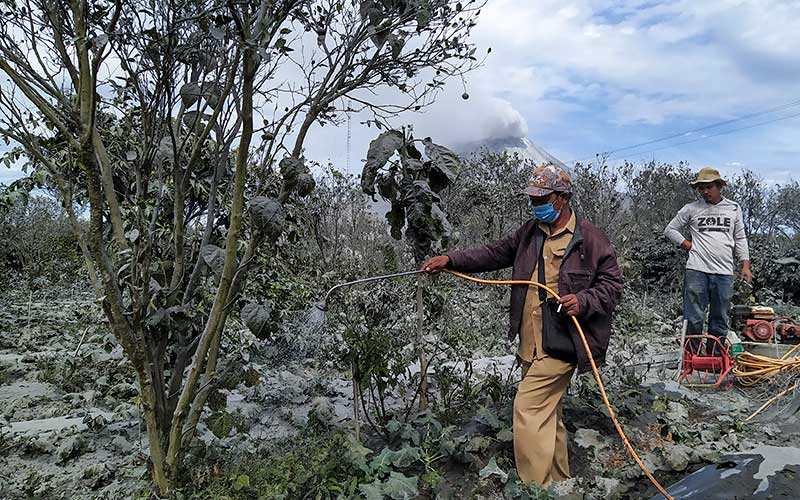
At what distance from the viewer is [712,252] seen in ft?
16.3

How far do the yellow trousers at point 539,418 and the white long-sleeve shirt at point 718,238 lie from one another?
8.71 ft

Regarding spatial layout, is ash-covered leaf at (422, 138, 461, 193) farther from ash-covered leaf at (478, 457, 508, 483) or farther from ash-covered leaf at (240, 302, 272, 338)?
ash-covered leaf at (478, 457, 508, 483)

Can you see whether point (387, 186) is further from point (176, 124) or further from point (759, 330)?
point (759, 330)

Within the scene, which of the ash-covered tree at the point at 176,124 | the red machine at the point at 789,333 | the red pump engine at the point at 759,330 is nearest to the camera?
the ash-covered tree at the point at 176,124

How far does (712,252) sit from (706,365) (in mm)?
966

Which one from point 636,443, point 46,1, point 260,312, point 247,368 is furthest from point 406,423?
point 46,1

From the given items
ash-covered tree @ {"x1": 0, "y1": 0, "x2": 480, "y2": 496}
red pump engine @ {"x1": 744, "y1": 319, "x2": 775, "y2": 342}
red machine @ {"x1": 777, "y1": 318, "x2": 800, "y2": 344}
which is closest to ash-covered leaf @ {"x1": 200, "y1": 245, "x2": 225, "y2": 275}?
ash-covered tree @ {"x1": 0, "y1": 0, "x2": 480, "y2": 496}

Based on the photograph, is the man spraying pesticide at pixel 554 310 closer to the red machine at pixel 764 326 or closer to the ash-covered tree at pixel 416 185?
the ash-covered tree at pixel 416 185

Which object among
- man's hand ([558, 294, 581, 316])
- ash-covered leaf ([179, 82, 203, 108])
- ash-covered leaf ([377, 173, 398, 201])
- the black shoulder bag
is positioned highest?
ash-covered leaf ([179, 82, 203, 108])

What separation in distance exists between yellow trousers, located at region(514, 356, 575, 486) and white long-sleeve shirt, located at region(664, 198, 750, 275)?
2.66 metres

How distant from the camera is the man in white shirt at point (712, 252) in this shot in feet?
16.3

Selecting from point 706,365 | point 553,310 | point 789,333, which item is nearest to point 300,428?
point 553,310

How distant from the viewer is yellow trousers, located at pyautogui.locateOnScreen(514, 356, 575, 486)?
2967 millimetres

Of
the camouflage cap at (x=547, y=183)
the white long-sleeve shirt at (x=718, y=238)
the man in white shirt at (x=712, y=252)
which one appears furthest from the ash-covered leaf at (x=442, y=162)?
the white long-sleeve shirt at (x=718, y=238)
